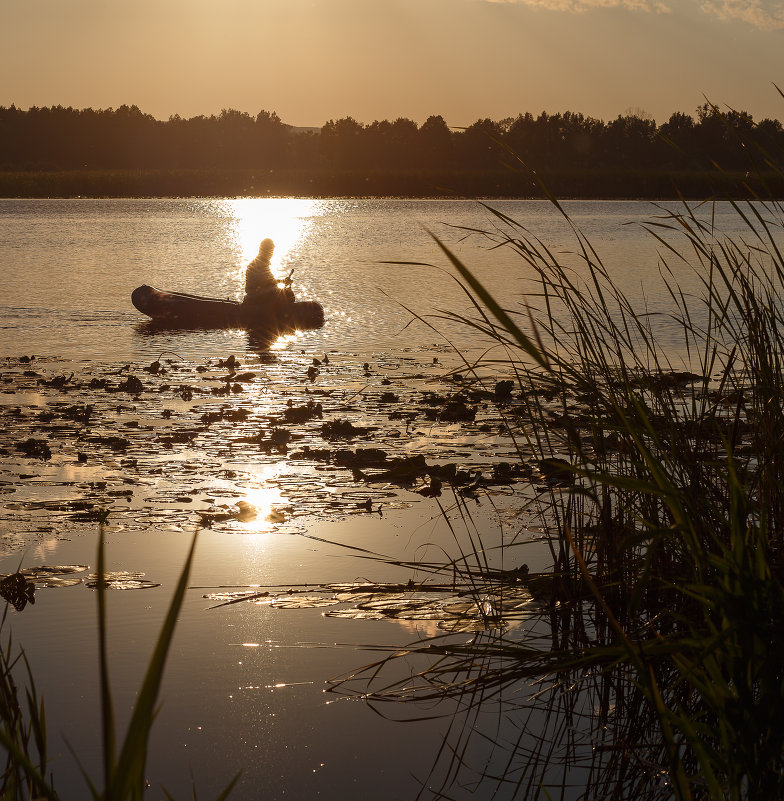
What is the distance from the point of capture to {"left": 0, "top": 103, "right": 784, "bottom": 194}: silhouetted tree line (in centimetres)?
10194

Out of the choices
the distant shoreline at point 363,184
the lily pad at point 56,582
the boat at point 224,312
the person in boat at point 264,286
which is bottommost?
the lily pad at point 56,582

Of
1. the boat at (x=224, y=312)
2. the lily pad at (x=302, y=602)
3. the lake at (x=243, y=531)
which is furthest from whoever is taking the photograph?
the boat at (x=224, y=312)

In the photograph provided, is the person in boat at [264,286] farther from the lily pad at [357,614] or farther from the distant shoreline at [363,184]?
the distant shoreline at [363,184]

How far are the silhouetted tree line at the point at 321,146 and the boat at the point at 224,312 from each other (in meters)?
71.4

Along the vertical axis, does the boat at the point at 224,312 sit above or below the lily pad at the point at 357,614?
above

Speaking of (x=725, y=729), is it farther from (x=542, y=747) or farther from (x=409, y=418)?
(x=409, y=418)

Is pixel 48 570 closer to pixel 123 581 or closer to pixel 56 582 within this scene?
pixel 56 582

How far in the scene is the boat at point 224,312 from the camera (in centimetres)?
1777

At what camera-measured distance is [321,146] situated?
415 ft

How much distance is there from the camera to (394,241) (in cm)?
4525

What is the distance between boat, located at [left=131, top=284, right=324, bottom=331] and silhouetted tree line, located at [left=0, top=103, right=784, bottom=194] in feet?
234

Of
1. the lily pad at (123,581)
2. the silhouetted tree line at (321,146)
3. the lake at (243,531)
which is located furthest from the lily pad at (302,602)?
the silhouetted tree line at (321,146)

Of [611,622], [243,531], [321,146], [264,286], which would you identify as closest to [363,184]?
[321,146]

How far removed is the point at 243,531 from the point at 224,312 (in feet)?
41.7
